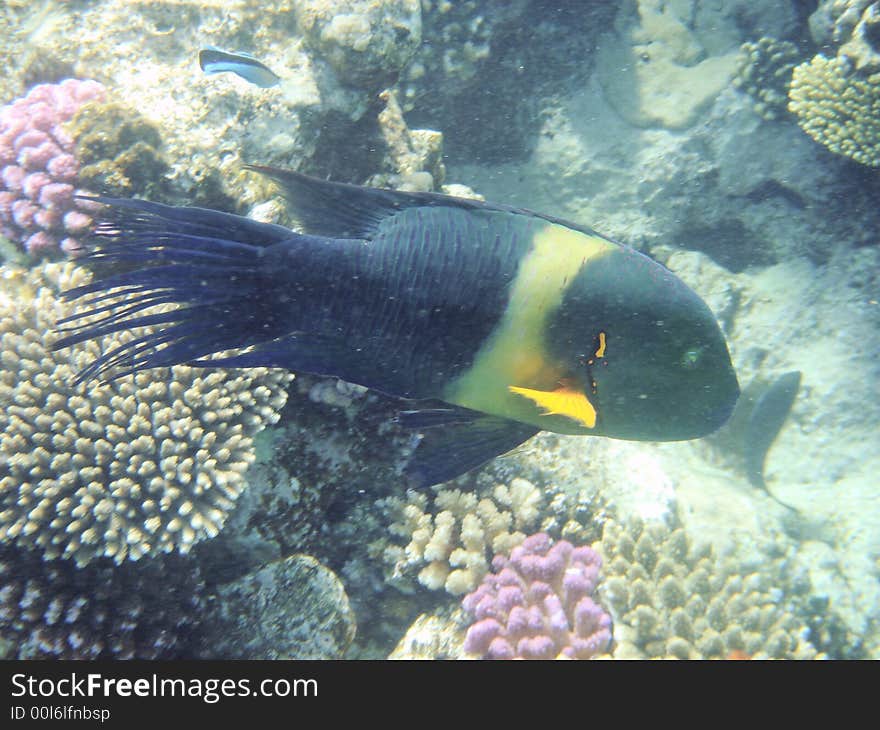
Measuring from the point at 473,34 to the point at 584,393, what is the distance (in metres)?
5.47

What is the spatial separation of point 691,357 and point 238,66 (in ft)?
12.9

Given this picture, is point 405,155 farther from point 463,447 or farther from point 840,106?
point 840,106

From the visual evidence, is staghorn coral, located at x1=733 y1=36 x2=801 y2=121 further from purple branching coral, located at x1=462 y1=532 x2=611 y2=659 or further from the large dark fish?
purple branching coral, located at x1=462 y1=532 x2=611 y2=659

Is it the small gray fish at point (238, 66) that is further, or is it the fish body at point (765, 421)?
the fish body at point (765, 421)

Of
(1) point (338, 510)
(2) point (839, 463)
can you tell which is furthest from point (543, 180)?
(1) point (338, 510)

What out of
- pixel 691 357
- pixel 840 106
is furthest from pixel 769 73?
pixel 691 357

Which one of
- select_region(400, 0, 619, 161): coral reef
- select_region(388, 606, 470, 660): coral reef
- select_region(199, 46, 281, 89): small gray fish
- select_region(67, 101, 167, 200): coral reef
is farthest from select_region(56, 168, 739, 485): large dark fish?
select_region(400, 0, 619, 161): coral reef

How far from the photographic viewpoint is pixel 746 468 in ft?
18.4

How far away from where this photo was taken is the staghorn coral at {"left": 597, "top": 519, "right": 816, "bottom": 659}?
3109 mm

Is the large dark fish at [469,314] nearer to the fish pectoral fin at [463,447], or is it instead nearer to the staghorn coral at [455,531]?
the fish pectoral fin at [463,447]

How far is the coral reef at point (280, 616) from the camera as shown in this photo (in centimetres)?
308

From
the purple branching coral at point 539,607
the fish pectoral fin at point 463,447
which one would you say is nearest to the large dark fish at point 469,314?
the fish pectoral fin at point 463,447

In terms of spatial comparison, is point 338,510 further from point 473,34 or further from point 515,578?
point 473,34

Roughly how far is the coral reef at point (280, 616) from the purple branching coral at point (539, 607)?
2.67ft
